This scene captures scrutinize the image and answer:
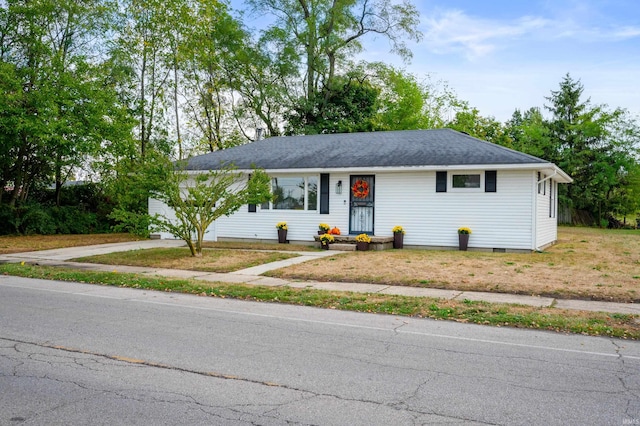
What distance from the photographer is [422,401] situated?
4.23 metres

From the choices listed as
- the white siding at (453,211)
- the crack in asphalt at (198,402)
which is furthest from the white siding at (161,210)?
the crack in asphalt at (198,402)

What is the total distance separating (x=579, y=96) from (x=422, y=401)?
45.5m

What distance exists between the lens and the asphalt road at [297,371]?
3.96 meters

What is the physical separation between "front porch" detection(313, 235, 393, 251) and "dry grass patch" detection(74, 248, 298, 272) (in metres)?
2.28

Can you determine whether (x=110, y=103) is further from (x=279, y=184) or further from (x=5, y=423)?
(x=5, y=423)

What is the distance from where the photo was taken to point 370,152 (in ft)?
63.2

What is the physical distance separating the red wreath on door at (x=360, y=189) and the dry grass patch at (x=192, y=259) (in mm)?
3986

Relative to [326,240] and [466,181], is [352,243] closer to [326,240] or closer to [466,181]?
[326,240]

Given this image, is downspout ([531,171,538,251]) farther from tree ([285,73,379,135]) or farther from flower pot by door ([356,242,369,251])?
tree ([285,73,379,135])

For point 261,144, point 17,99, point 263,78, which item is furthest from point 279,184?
point 263,78

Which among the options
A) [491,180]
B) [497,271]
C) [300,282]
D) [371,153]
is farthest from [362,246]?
[300,282]

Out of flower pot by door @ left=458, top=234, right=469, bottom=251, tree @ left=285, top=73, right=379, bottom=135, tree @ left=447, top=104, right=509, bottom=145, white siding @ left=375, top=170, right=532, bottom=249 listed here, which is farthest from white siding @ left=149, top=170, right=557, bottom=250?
tree @ left=447, top=104, right=509, bottom=145

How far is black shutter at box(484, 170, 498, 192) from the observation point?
54.4 feet

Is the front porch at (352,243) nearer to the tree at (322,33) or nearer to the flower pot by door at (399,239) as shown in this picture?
the flower pot by door at (399,239)
